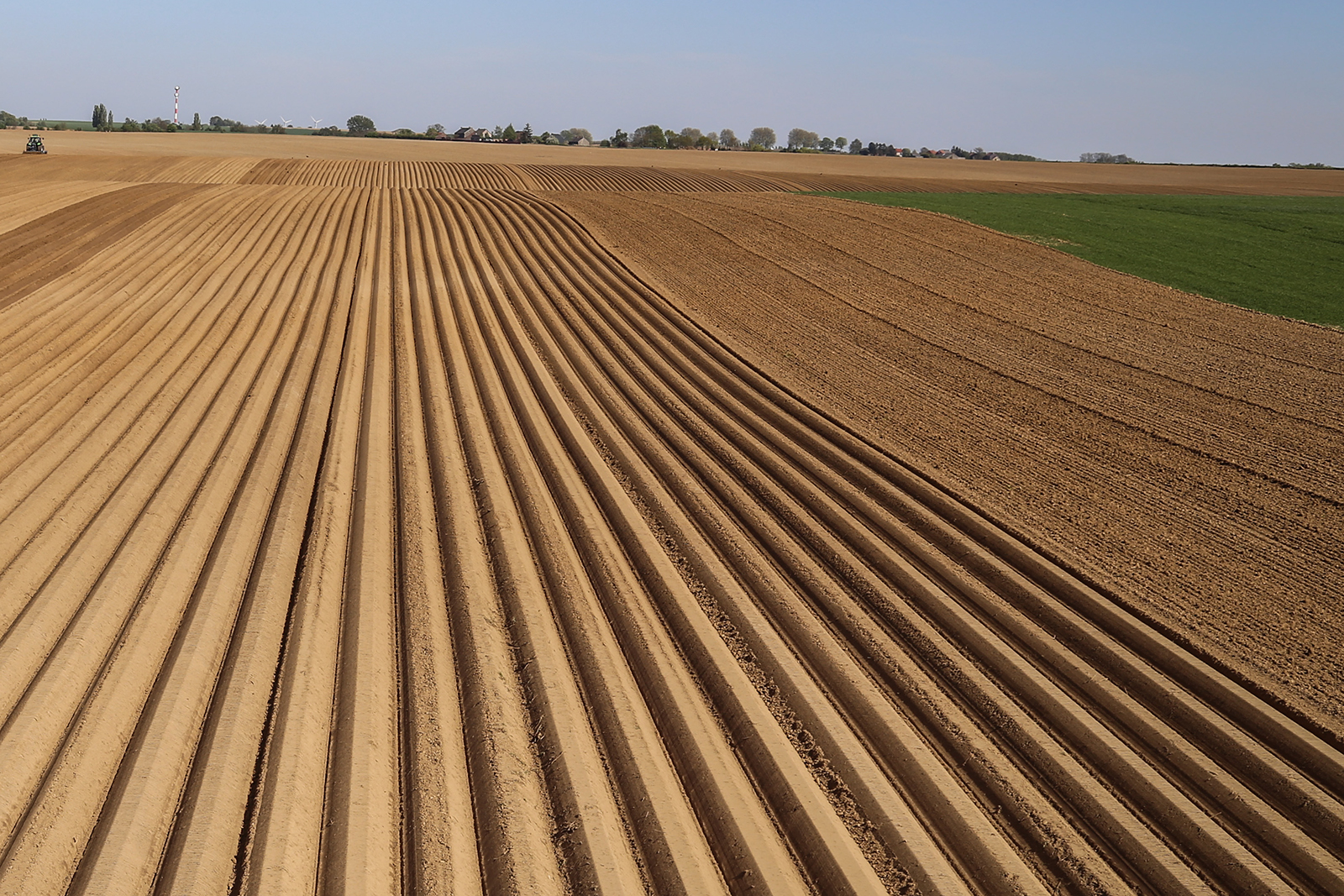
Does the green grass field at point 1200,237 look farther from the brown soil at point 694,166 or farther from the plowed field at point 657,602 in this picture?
the brown soil at point 694,166

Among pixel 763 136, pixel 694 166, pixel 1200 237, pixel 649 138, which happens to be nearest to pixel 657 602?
pixel 1200 237

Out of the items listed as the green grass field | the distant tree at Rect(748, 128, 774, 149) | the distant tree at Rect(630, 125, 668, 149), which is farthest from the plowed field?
the distant tree at Rect(748, 128, 774, 149)

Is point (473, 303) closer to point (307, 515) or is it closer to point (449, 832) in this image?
point (307, 515)

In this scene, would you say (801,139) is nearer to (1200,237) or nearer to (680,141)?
(680,141)

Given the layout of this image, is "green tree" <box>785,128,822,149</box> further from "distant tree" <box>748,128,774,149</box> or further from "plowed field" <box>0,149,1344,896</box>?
"plowed field" <box>0,149,1344,896</box>

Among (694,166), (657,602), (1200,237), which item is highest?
(694,166)

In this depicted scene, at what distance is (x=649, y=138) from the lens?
329 ft

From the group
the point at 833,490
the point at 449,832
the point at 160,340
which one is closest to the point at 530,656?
the point at 449,832

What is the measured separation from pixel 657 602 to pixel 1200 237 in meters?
23.9

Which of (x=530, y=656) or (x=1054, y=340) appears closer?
(x=530, y=656)

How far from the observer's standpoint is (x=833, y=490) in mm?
9133

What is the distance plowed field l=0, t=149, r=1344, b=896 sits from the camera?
4.65 meters

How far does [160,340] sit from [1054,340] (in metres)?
13.4

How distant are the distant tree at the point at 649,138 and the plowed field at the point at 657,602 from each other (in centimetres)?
8938
